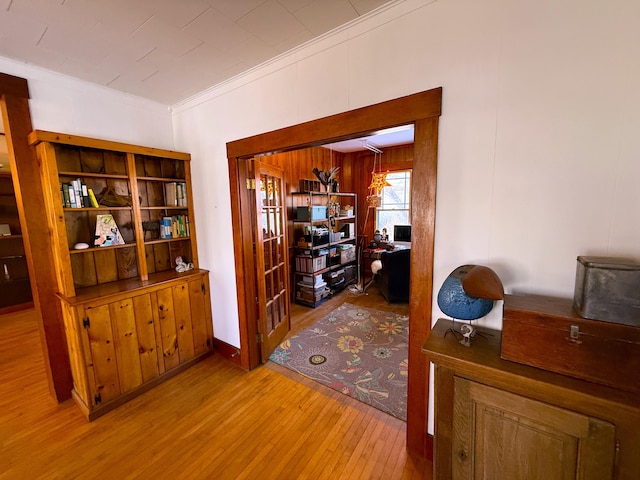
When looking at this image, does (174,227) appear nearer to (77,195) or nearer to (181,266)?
(181,266)

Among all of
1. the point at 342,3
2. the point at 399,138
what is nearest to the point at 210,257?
the point at 342,3

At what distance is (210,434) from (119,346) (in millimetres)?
995

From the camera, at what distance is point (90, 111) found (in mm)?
2244

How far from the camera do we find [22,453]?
1.67m

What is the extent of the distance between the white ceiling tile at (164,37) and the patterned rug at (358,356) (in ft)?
8.81

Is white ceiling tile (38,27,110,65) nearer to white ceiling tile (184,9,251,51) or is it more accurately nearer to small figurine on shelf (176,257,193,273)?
white ceiling tile (184,9,251,51)

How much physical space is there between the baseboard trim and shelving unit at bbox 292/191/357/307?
5.04 ft

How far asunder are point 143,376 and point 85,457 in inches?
23.8

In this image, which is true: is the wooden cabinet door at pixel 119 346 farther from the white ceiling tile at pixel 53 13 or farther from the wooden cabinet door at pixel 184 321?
the white ceiling tile at pixel 53 13

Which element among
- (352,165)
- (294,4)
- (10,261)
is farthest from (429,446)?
(10,261)

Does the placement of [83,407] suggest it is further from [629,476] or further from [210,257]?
[629,476]

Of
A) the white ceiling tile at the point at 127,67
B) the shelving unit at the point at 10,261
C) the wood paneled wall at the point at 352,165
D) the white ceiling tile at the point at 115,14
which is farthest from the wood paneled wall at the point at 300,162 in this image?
the shelving unit at the point at 10,261

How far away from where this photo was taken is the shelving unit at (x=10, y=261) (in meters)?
4.01

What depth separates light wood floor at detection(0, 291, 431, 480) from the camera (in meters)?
1.55
